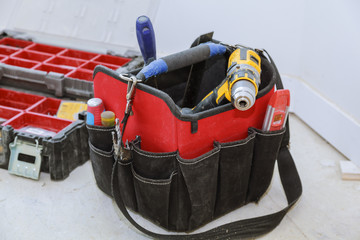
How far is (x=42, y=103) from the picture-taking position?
1571 millimetres

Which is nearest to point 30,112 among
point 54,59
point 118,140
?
point 54,59

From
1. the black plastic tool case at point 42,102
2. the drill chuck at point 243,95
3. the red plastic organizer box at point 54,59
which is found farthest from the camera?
the red plastic organizer box at point 54,59

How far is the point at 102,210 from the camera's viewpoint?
1242mm

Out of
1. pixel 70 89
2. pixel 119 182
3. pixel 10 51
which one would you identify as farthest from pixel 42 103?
pixel 119 182

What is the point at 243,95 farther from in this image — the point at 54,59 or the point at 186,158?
the point at 54,59

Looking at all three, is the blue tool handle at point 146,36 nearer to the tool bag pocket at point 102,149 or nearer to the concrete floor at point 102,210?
the tool bag pocket at point 102,149

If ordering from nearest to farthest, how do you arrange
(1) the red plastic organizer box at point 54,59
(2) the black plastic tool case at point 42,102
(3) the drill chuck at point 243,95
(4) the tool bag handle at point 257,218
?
(3) the drill chuck at point 243,95 < (4) the tool bag handle at point 257,218 < (2) the black plastic tool case at point 42,102 < (1) the red plastic organizer box at point 54,59

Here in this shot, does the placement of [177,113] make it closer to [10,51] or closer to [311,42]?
[311,42]

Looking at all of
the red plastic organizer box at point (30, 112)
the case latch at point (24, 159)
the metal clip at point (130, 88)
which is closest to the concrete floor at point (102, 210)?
the case latch at point (24, 159)

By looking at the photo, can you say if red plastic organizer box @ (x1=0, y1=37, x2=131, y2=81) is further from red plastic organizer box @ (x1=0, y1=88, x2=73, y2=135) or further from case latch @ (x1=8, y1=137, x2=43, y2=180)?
case latch @ (x1=8, y1=137, x2=43, y2=180)

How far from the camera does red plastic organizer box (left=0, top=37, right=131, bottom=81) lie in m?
1.70

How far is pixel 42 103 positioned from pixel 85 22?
523 millimetres

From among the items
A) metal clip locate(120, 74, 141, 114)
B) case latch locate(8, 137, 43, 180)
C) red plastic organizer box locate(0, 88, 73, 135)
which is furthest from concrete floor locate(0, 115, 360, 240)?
metal clip locate(120, 74, 141, 114)

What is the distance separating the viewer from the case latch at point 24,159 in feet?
4.31
